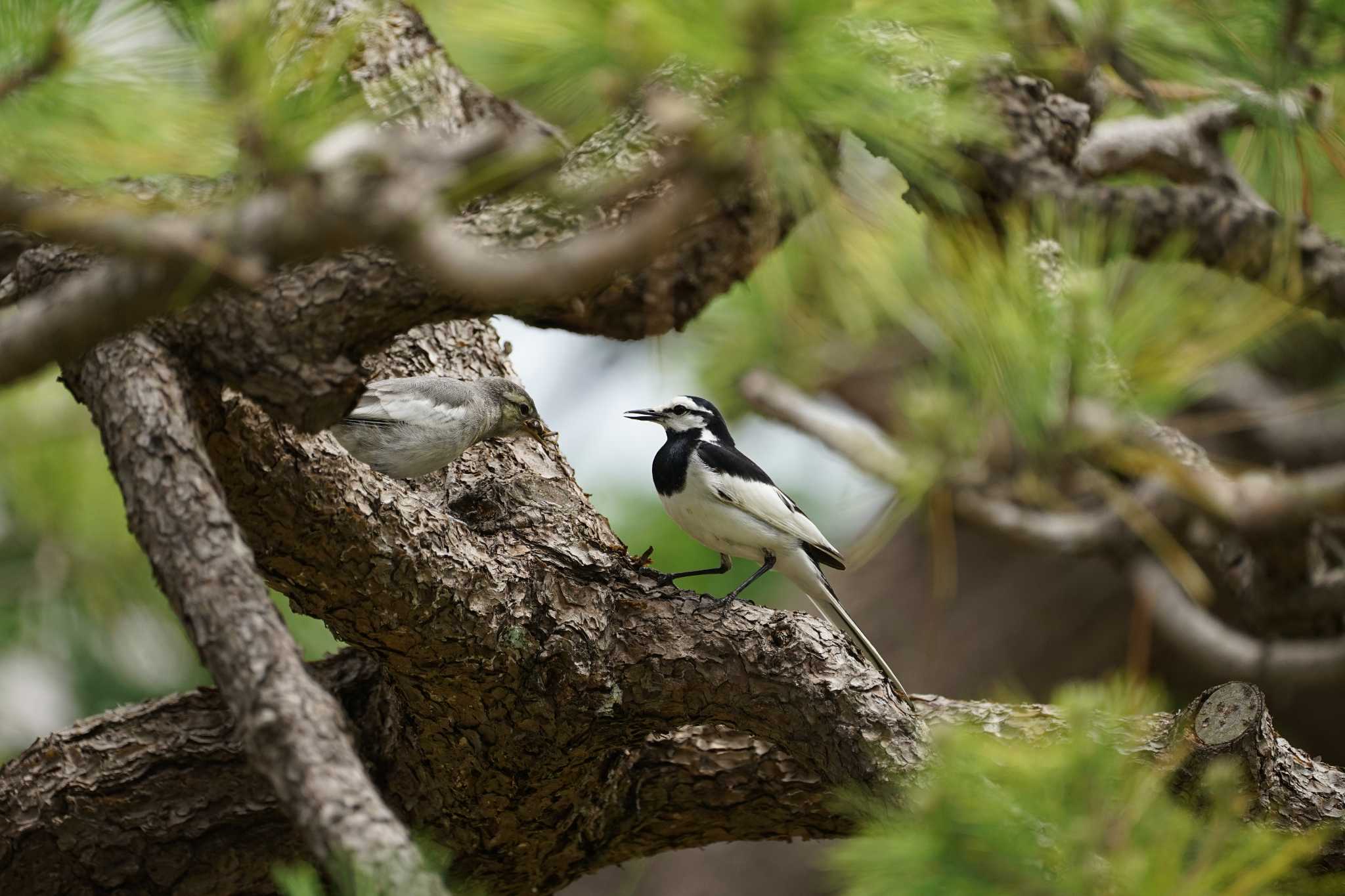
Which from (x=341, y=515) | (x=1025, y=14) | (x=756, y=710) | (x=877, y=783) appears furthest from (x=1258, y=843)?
(x=1025, y=14)

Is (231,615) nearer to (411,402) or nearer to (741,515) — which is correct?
(411,402)

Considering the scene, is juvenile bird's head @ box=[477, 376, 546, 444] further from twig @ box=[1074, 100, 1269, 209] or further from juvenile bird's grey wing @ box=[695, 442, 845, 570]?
A: twig @ box=[1074, 100, 1269, 209]

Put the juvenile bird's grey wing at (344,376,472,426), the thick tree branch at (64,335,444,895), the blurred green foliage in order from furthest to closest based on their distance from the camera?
the juvenile bird's grey wing at (344,376,472,426) → the blurred green foliage → the thick tree branch at (64,335,444,895)

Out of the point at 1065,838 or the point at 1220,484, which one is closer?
the point at 1065,838

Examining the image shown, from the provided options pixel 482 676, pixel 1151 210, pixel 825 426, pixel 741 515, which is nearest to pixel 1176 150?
pixel 1151 210

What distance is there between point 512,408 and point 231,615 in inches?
68.1

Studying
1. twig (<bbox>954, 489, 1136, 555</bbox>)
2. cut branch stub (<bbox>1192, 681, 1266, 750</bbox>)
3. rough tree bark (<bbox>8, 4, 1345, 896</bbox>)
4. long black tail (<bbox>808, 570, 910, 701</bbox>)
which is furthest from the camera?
twig (<bbox>954, 489, 1136, 555</bbox>)

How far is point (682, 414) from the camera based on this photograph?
135 inches

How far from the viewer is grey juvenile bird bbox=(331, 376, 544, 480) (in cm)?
273

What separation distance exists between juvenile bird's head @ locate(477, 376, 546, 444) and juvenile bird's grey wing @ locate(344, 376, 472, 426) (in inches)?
6.7

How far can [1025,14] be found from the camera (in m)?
2.44

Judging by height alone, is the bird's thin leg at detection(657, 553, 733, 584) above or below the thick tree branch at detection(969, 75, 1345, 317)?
below

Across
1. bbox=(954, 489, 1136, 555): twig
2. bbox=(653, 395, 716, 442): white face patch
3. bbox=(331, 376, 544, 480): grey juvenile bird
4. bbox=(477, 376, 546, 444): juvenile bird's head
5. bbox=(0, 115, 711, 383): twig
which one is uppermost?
bbox=(0, 115, 711, 383): twig

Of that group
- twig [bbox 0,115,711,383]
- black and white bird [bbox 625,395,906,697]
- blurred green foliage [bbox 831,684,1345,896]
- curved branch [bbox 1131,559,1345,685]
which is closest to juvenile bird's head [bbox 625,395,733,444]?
black and white bird [bbox 625,395,906,697]
